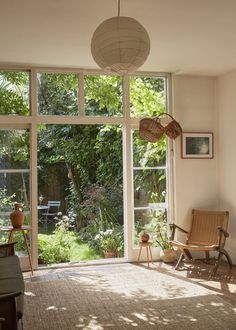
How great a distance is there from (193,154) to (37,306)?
3.37m

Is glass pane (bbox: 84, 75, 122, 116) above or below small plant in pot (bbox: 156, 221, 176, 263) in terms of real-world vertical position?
above

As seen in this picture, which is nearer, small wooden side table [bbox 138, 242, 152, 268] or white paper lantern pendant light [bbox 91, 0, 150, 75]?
white paper lantern pendant light [bbox 91, 0, 150, 75]

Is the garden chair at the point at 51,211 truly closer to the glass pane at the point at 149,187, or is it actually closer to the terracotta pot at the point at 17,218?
the glass pane at the point at 149,187

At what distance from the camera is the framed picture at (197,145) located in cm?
620

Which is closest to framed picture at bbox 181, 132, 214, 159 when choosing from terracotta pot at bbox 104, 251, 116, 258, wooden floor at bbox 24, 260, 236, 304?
wooden floor at bbox 24, 260, 236, 304

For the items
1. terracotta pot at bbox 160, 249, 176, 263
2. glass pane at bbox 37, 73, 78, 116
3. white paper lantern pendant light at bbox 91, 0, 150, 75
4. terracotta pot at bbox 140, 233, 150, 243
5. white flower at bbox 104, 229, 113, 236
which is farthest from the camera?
white flower at bbox 104, 229, 113, 236

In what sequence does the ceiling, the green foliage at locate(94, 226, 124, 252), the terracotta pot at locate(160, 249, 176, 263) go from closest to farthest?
1. the ceiling
2. the terracotta pot at locate(160, 249, 176, 263)
3. the green foliage at locate(94, 226, 124, 252)

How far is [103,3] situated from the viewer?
3.50 meters

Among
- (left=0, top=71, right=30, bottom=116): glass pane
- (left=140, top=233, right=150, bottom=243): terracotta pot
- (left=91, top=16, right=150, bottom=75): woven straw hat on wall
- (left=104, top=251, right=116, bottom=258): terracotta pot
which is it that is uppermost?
(left=0, top=71, right=30, bottom=116): glass pane

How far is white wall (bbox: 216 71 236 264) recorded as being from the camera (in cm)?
601

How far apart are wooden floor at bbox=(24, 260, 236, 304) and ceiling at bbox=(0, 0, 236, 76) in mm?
2850

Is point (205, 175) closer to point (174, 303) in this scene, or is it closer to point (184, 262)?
point (184, 262)

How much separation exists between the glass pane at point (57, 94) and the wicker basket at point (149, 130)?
40.1 inches

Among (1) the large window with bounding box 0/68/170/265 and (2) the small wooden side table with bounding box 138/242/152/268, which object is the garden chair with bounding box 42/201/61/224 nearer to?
(1) the large window with bounding box 0/68/170/265
